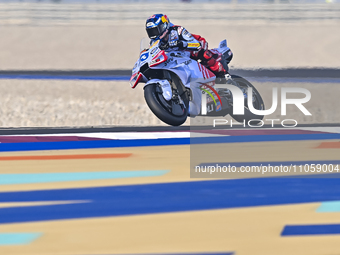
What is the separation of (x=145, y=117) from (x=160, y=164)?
395cm

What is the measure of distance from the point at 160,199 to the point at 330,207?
4.96ft

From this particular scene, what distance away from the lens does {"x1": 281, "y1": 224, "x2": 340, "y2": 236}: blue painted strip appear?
470 cm

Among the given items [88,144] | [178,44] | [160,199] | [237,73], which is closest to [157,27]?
[178,44]

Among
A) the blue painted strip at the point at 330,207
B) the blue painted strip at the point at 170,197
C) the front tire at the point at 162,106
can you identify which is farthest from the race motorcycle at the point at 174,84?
the blue painted strip at the point at 330,207

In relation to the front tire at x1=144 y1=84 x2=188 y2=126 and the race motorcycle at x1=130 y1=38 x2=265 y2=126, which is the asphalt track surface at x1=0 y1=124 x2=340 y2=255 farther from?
the race motorcycle at x1=130 y1=38 x2=265 y2=126

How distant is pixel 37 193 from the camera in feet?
19.2

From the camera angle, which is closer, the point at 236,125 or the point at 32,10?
the point at 236,125

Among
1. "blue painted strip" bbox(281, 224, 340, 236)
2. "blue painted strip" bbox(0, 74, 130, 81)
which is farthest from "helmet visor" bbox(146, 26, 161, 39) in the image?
"blue painted strip" bbox(0, 74, 130, 81)

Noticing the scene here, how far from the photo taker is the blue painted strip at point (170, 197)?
Answer: 5.24 meters

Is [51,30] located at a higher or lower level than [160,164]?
higher

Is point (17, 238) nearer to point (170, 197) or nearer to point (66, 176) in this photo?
point (170, 197)

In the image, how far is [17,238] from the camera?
466cm

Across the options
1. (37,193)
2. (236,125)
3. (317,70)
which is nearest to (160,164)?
(37,193)

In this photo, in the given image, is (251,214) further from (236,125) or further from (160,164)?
(236,125)
